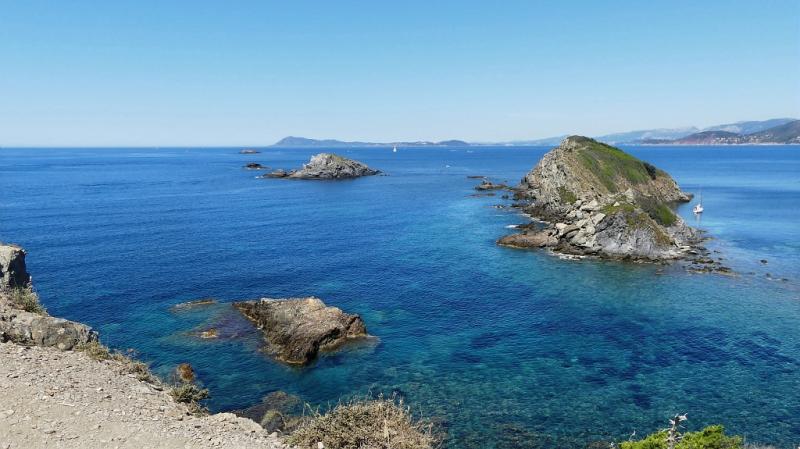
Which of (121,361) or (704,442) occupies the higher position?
(121,361)

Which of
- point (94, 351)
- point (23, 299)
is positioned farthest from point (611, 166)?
point (23, 299)

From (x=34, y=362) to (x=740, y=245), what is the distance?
104 meters

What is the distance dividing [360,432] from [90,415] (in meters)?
13.8

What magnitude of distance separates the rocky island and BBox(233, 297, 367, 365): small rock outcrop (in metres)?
46.4

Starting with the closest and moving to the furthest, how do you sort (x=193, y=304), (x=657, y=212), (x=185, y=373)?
(x=185, y=373)
(x=193, y=304)
(x=657, y=212)

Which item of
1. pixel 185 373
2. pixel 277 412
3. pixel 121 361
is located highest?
pixel 121 361

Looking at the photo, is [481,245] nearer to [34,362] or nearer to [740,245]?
[740,245]

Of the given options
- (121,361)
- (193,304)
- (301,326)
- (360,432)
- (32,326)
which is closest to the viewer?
(360,432)

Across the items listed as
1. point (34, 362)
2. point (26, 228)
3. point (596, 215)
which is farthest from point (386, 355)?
point (26, 228)

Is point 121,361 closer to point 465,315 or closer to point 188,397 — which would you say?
point 188,397

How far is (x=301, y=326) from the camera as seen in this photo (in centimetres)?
4675

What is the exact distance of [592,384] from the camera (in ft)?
132

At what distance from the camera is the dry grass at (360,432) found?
81.3 ft

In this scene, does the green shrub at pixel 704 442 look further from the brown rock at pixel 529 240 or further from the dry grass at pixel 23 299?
the brown rock at pixel 529 240
